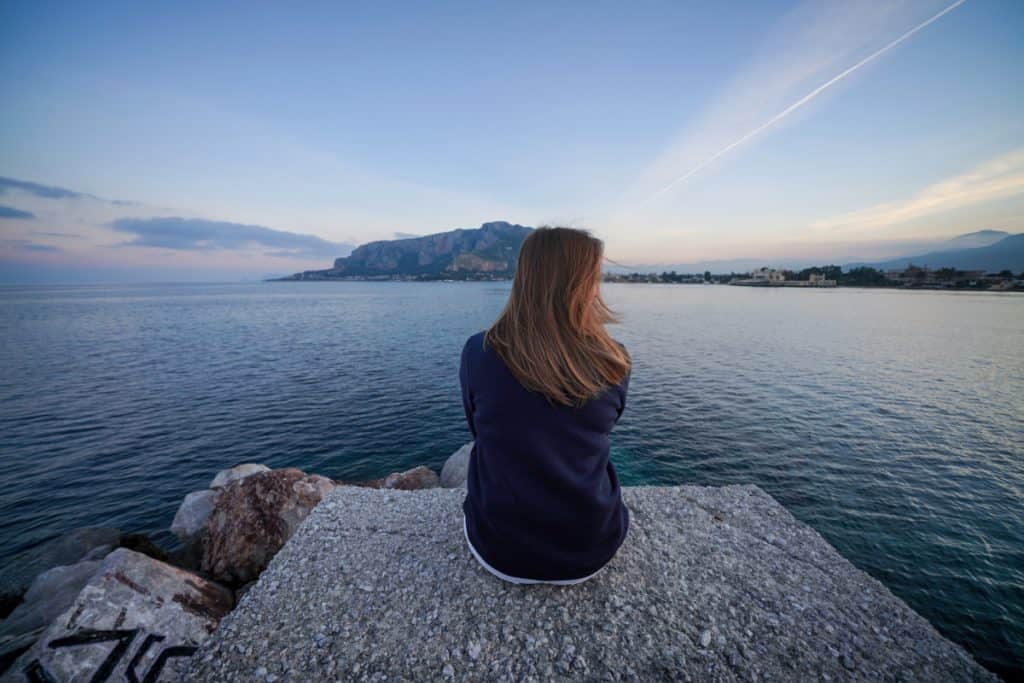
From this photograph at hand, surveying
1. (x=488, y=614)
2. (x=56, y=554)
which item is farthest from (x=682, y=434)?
(x=56, y=554)

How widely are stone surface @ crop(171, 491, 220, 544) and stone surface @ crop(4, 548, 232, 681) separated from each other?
3.88 m

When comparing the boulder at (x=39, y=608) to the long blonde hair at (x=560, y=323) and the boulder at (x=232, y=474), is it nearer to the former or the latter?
the boulder at (x=232, y=474)

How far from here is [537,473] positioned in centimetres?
340

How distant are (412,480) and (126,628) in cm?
632

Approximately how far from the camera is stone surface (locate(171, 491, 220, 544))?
28.7 ft

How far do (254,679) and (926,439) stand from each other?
69.6ft

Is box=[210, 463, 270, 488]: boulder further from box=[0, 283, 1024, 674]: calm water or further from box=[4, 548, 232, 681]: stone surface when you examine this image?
box=[4, 548, 232, 681]: stone surface

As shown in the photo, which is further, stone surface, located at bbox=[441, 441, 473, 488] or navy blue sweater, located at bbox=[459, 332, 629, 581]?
stone surface, located at bbox=[441, 441, 473, 488]

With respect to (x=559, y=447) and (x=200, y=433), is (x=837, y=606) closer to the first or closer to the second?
(x=559, y=447)

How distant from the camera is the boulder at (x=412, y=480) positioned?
1038cm

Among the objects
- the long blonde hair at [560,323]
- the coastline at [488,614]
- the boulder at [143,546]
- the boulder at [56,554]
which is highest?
the long blonde hair at [560,323]

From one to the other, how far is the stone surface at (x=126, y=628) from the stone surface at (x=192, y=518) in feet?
12.7

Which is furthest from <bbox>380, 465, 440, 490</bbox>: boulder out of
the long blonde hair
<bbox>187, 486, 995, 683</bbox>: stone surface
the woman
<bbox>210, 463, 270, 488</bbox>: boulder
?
the long blonde hair

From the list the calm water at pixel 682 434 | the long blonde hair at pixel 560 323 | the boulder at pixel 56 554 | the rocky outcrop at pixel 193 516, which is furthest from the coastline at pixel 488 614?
the calm water at pixel 682 434
